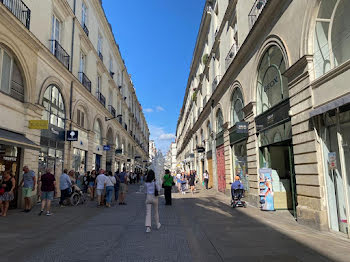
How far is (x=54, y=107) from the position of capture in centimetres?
1490

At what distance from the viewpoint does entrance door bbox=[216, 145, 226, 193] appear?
57.9 ft

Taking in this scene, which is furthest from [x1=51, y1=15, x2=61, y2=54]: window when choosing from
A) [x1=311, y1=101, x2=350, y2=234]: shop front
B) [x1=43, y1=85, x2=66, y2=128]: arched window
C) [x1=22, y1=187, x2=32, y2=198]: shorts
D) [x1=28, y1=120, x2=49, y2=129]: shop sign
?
[x1=311, y1=101, x2=350, y2=234]: shop front

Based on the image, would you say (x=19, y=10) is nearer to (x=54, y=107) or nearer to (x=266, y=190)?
(x=54, y=107)

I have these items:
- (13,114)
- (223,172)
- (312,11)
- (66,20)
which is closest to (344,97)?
(312,11)

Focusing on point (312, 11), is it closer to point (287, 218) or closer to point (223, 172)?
point (287, 218)

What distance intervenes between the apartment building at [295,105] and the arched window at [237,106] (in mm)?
54

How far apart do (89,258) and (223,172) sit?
13564 millimetres

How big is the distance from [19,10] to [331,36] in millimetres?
11667

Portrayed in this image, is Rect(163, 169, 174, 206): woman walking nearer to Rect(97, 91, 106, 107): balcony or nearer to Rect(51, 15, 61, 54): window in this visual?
Rect(51, 15, 61, 54): window

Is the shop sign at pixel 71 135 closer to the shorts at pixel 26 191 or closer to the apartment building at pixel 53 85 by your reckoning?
the apartment building at pixel 53 85

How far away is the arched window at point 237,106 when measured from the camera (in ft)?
46.9

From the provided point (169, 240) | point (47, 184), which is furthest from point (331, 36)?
point (47, 184)

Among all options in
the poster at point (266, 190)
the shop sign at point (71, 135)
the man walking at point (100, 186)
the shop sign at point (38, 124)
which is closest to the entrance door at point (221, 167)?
the poster at point (266, 190)

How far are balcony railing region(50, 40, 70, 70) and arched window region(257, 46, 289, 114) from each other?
35.3ft
